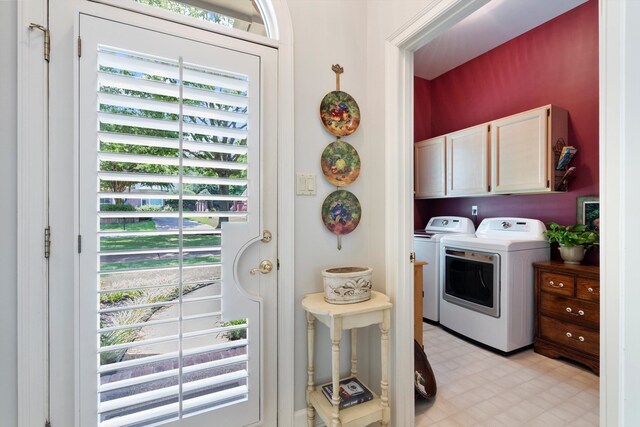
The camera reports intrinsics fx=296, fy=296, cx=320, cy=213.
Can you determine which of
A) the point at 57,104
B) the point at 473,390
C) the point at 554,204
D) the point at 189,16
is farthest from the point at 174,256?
the point at 554,204

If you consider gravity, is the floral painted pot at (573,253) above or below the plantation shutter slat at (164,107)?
below

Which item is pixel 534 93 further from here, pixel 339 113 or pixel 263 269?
pixel 263 269

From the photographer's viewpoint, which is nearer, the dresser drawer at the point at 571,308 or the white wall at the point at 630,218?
the white wall at the point at 630,218

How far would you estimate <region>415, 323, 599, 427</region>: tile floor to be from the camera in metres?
1.75

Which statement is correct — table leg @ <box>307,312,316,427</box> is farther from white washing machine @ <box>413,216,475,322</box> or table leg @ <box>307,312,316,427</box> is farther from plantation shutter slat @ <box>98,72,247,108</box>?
white washing machine @ <box>413,216,475,322</box>

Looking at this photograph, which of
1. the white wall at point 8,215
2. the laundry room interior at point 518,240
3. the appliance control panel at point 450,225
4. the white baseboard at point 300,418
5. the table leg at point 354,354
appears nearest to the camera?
the white wall at point 8,215

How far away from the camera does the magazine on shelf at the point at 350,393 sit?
1.43 meters

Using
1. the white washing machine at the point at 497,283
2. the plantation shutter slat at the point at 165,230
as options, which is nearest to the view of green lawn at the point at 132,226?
the plantation shutter slat at the point at 165,230

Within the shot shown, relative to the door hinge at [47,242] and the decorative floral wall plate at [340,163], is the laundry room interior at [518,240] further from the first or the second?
the door hinge at [47,242]

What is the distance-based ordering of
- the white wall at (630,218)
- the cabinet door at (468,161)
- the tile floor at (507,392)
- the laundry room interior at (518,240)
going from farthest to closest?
the cabinet door at (468,161) < the laundry room interior at (518,240) < the tile floor at (507,392) < the white wall at (630,218)

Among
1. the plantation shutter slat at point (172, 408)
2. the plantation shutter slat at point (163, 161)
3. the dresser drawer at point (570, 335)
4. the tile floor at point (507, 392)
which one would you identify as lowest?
the tile floor at point (507, 392)

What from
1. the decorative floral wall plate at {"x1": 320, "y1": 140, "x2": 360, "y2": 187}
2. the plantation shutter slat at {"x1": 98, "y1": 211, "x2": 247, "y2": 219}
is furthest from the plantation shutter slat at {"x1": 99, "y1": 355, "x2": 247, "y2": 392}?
the decorative floral wall plate at {"x1": 320, "y1": 140, "x2": 360, "y2": 187}

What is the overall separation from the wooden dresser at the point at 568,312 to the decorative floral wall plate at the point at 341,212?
1868 millimetres

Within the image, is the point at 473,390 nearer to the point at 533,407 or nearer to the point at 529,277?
the point at 533,407
